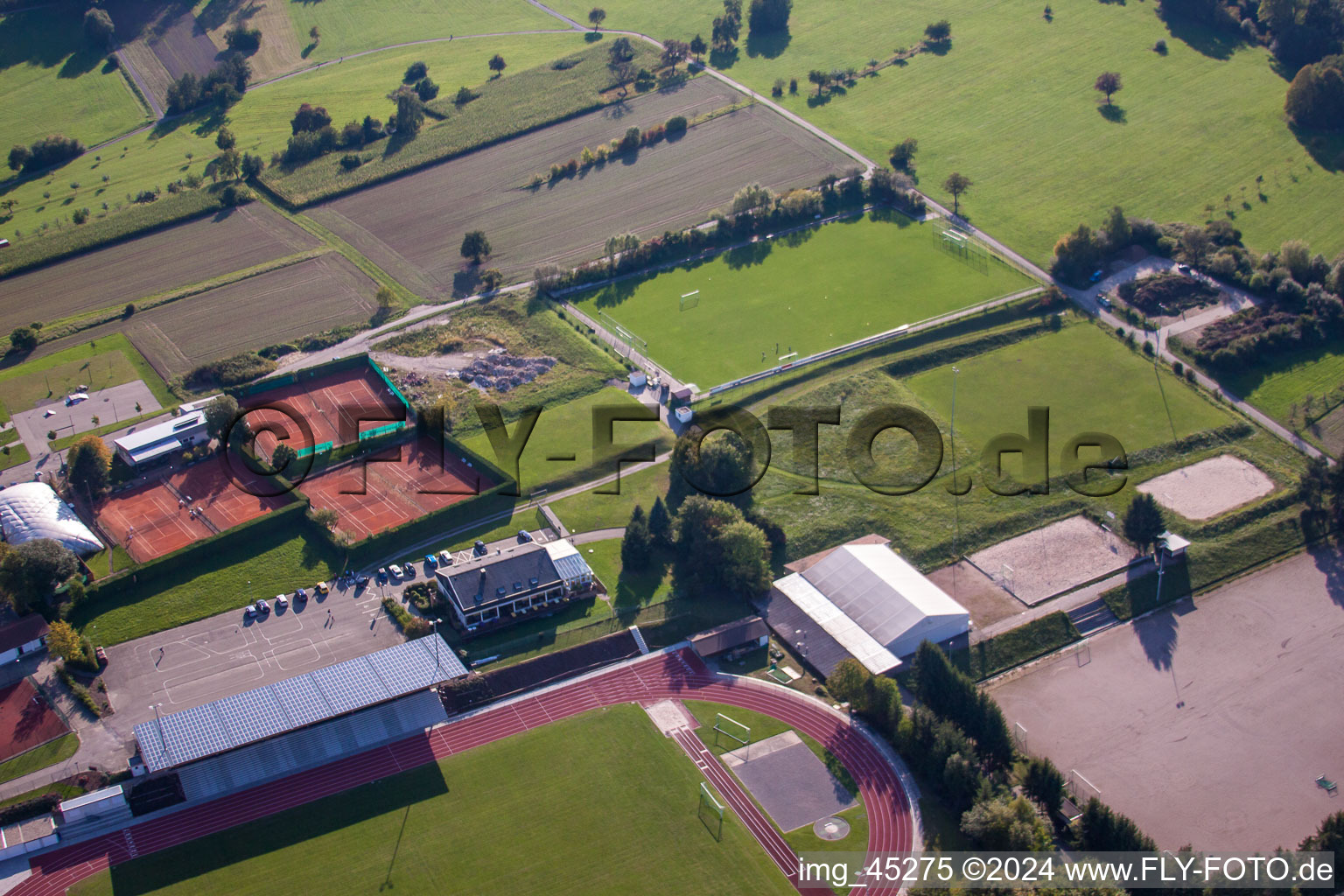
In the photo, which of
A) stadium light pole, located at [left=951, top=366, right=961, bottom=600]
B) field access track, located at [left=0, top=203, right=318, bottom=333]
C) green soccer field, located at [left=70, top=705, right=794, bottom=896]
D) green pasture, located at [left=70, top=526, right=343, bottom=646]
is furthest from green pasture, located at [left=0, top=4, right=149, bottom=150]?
stadium light pole, located at [left=951, top=366, right=961, bottom=600]

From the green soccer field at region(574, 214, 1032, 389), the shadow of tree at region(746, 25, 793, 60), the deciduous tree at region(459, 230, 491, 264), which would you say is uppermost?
the shadow of tree at region(746, 25, 793, 60)

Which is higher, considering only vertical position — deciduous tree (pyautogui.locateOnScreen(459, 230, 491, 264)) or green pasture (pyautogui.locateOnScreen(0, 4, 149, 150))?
green pasture (pyautogui.locateOnScreen(0, 4, 149, 150))

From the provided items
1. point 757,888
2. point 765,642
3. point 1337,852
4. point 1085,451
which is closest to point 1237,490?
point 1085,451

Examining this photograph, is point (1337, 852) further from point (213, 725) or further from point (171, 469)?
point (171, 469)

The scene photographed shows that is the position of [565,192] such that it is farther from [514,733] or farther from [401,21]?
[514,733]

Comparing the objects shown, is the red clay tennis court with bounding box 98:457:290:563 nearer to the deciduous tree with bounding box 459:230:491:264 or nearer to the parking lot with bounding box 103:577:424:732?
the parking lot with bounding box 103:577:424:732

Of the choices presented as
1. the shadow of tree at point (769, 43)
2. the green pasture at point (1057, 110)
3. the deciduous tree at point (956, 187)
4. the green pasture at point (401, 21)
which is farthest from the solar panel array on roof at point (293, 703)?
the green pasture at point (401, 21)

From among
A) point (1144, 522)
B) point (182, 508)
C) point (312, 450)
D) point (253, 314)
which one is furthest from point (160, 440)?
point (1144, 522)
